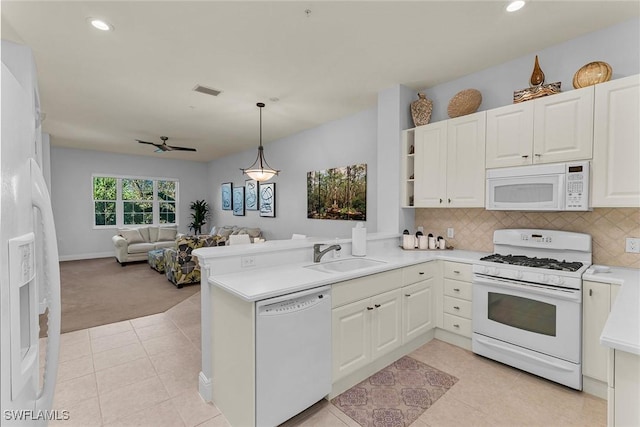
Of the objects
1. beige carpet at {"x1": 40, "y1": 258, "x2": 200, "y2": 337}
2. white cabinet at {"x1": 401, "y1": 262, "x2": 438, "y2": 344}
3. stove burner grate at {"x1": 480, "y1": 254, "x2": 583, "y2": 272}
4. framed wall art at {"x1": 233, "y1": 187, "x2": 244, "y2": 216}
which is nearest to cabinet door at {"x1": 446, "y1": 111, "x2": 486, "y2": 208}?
stove burner grate at {"x1": 480, "y1": 254, "x2": 583, "y2": 272}

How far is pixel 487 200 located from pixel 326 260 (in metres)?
1.68

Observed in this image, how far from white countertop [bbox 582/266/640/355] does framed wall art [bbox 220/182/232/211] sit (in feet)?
24.7

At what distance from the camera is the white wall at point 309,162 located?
4477mm

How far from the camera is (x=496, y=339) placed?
2566 millimetres

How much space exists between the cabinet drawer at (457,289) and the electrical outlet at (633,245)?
1.22 metres

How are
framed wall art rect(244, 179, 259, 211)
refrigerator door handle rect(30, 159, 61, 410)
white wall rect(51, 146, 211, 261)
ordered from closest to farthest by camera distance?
refrigerator door handle rect(30, 159, 61, 410), framed wall art rect(244, 179, 259, 211), white wall rect(51, 146, 211, 261)

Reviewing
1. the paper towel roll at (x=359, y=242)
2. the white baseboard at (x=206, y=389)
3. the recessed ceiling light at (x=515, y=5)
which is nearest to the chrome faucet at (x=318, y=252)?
the paper towel roll at (x=359, y=242)

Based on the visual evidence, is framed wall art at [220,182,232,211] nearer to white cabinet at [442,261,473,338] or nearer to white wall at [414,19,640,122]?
white wall at [414,19,640,122]

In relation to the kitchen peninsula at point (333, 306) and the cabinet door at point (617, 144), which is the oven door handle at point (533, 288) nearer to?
the kitchen peninsula at point (333, 306)

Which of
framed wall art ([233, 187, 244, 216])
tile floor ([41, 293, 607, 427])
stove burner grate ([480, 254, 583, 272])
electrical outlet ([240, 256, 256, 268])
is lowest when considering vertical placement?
tile floor ([41, 293, 607, 427])

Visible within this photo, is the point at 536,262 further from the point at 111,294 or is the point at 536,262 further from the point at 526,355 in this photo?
the point at 111,294

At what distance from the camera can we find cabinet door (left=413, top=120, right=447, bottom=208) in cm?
324

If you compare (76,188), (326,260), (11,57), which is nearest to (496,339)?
(326,260)

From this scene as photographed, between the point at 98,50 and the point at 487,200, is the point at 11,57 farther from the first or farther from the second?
the point at 487,200
